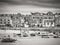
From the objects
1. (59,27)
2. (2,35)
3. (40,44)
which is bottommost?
(40,44)

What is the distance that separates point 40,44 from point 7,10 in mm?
1004

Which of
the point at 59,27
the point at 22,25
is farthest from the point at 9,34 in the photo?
the point at 59,27

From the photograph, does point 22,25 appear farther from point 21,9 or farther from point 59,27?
point 59,27

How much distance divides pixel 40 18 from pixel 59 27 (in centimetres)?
45

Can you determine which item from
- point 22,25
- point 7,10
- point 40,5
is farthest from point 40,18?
point 7,10

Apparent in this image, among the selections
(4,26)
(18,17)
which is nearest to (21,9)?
(18,17)

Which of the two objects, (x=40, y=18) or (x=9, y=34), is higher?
(x=40, y=18)

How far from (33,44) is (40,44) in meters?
0.15

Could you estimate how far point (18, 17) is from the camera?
2236 mm

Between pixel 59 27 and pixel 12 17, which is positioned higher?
pixel 12 17

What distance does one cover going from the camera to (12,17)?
2.23 m

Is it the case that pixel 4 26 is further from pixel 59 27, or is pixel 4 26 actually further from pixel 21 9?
pixel 59 27

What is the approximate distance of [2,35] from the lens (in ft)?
7.23

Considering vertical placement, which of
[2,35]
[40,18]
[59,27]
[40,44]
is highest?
[40,18]
